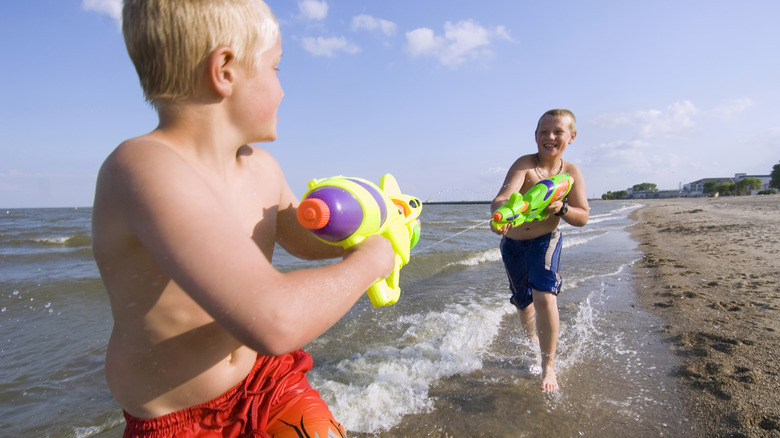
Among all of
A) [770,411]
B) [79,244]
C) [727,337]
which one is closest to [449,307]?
[727,337]

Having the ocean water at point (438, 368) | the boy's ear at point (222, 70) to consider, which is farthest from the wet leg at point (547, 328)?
the boy's ear at point (222, 70)

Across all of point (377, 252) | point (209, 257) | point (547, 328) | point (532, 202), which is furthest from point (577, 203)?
point (209, 257)

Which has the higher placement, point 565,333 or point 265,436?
point 265,436

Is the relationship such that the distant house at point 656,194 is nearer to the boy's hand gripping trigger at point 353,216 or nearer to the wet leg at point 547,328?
the wet leg at point 547,328

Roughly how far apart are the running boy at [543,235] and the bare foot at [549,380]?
4 cm

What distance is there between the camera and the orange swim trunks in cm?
139

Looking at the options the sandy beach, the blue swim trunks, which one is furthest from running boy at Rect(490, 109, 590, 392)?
the sandy beach

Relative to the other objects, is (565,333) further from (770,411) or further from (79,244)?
(79,244)

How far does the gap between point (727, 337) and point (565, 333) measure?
126cm

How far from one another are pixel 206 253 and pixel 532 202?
249 centimetres

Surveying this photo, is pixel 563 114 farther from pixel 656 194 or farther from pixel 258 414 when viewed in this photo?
pixel 656 194

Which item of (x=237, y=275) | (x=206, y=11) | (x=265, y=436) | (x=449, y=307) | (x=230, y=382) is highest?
(x=206, y=11)

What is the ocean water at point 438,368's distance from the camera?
2.74 meters

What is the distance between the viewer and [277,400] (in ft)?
5.21
